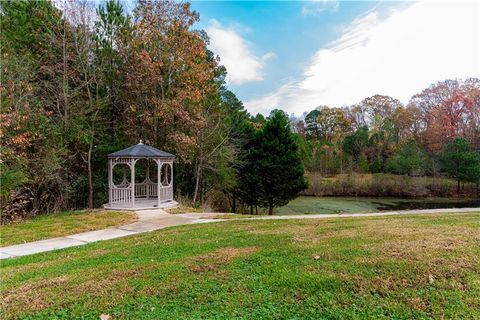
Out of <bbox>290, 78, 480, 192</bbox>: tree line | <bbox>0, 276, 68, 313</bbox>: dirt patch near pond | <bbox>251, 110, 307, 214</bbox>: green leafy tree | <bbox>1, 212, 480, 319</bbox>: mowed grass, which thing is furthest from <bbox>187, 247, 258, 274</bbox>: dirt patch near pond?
<bbox>290, 78, 480, 192</bbox>: tree line

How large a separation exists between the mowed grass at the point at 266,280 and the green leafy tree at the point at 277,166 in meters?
10.9

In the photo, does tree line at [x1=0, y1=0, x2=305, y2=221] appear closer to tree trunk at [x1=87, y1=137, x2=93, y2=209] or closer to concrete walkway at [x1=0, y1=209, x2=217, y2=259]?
tree trunk at [x1=87, y1=137, x2=93, y2=209]

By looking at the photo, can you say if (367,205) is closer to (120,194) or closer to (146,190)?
(146,190)

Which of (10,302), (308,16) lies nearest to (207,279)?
(10,302)

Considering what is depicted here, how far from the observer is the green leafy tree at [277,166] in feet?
50.2

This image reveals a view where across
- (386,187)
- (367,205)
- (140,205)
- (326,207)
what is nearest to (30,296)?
(140,205)

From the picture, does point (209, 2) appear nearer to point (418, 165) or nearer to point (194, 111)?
point (194, 111)

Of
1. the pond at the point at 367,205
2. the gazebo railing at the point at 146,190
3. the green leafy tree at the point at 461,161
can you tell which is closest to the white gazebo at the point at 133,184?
the gazebo railing at the point at 146,190

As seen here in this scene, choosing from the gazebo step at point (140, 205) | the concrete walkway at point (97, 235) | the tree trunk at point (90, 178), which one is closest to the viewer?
the concrete walkway at point (97, 235)

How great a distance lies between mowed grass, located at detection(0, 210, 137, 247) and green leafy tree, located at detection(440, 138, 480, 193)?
2224 cm

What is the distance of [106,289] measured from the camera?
290 centimetres

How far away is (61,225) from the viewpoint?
22.9 feet

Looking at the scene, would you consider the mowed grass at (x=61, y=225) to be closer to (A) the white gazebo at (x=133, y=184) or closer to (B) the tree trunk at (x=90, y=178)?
(A) the white gazebo at (x=133, y=184)

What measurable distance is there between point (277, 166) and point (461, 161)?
48.2 ft
